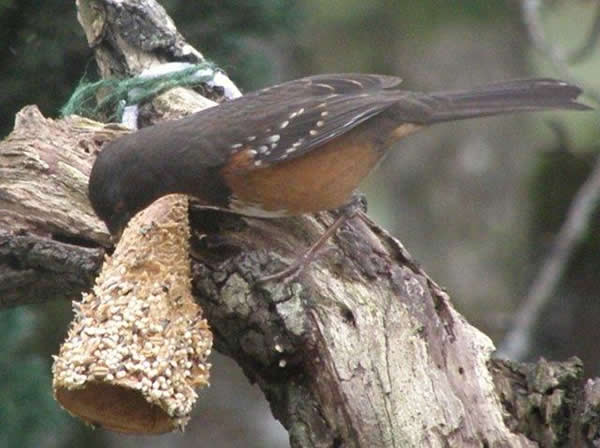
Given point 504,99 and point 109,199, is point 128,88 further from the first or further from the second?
point 504,99

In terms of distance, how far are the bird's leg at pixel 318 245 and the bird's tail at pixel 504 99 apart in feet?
1.69

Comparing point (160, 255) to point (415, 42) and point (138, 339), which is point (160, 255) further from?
point (415, 42)

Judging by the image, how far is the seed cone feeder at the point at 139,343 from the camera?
10.8ft

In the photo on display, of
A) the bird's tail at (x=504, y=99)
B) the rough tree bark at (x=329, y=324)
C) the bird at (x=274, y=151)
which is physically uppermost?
the bird's tail at (x=504, y=99)

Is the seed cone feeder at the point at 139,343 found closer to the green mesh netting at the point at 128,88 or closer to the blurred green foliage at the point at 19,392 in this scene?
the green mesh netting at the point at 128,88

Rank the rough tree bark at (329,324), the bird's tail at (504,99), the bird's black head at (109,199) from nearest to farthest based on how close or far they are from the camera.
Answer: the rough tree bark at (329,324)
the bird's black head at (109,199)
the bird's tail at (504,99)

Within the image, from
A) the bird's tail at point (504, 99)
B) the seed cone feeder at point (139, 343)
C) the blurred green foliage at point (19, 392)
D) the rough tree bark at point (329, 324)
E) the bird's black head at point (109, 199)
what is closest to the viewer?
the seed cone feeder at point (139, 343)

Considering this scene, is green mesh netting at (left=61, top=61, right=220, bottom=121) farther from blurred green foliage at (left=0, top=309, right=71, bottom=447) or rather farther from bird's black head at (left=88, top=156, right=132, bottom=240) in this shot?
blurred green foliage at (left=0, top=309, right=71, bottom=447)

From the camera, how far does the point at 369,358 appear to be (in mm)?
3578

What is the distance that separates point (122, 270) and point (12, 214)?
61 cm

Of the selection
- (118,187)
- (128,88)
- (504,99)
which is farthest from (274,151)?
(504,99)

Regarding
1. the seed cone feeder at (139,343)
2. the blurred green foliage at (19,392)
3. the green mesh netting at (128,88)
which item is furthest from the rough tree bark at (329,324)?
the blurred green foliage at (19,392)

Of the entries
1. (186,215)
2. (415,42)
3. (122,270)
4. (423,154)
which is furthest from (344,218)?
(415,42)

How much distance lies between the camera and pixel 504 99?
4379mm
